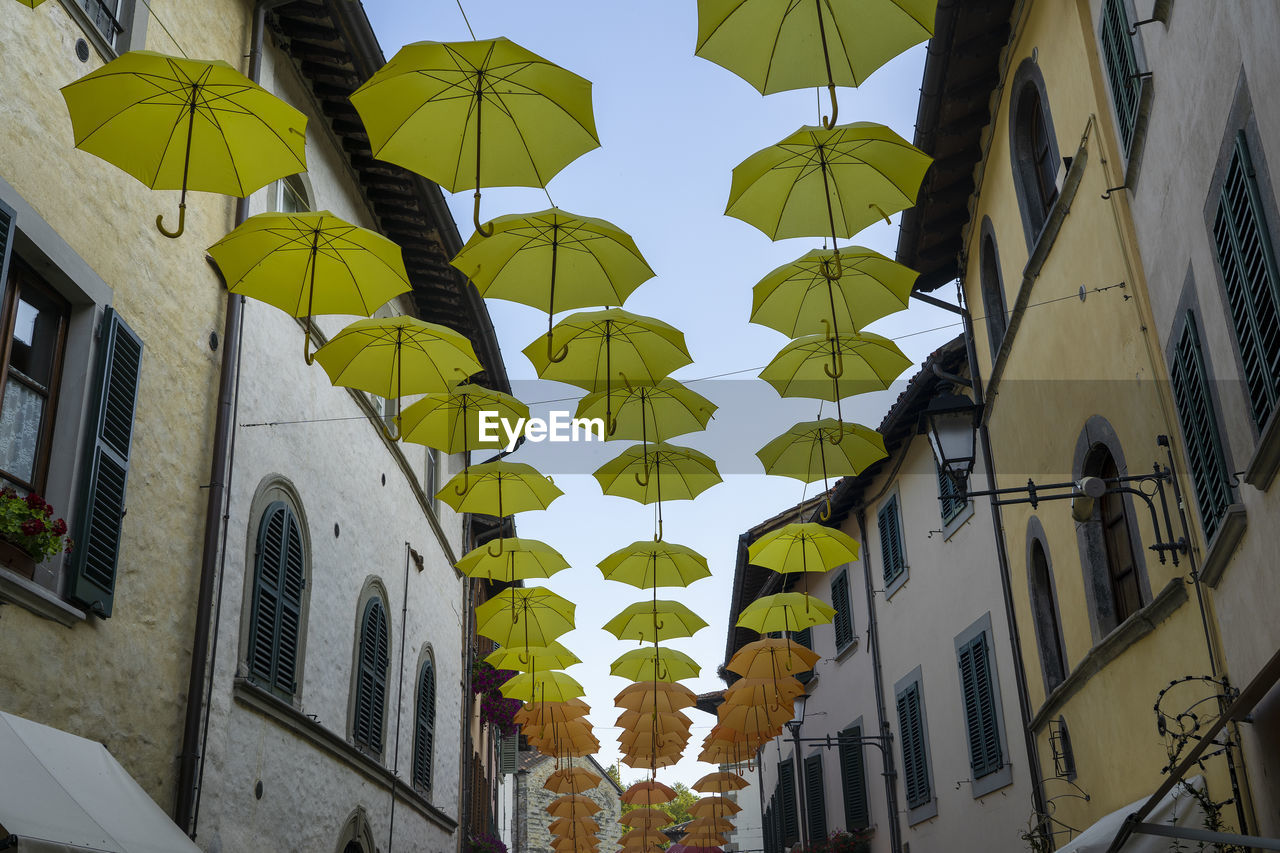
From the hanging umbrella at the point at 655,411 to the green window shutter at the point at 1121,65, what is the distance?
524 cm

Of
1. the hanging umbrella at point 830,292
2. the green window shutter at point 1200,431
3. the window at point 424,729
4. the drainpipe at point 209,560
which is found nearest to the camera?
the green window shutter at point 1200,431

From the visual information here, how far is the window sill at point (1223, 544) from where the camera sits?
21.5 feet

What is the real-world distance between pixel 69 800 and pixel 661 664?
14606 millimetres

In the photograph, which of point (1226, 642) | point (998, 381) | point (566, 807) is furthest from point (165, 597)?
point (566, 807)

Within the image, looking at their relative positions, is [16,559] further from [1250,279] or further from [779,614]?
[779,614]

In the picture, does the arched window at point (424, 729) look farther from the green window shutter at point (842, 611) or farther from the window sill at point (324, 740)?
the green window shutter at point (842, 611)

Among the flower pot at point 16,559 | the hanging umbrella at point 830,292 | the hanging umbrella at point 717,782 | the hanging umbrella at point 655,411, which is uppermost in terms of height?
the hanging umbrella at point 830,292

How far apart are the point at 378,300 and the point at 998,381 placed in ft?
22.7

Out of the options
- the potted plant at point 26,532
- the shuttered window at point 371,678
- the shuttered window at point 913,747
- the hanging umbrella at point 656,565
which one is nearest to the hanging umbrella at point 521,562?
the hanging umbrella at point 656,565

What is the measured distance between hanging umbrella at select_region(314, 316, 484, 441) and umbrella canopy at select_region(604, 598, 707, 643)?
848 cm

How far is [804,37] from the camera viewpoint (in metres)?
8.39

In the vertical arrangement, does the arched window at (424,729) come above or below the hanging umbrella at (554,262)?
below

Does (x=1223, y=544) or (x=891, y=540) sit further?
(x=891, y=540)

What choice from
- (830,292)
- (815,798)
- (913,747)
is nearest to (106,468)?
(830,292)
